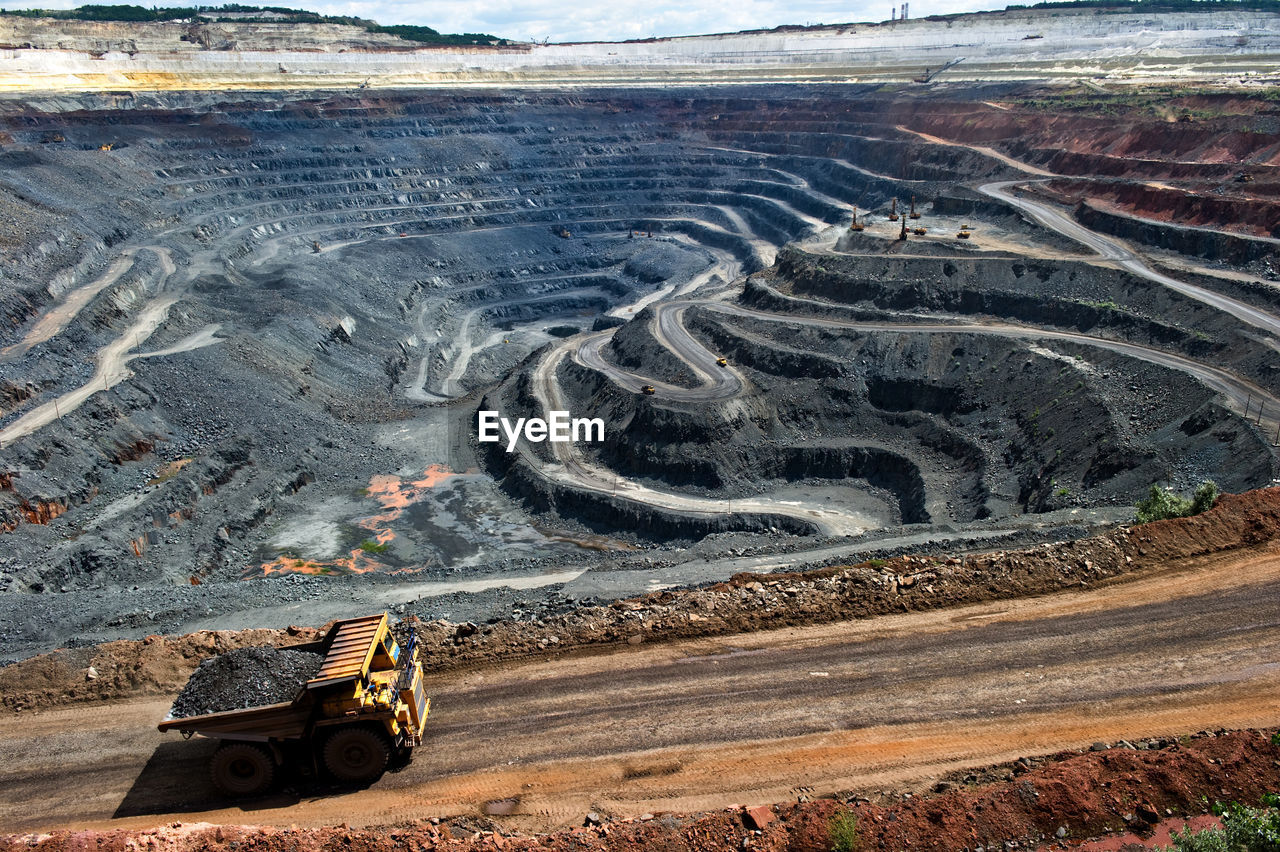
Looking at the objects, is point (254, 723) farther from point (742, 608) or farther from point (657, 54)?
point (657, 54)

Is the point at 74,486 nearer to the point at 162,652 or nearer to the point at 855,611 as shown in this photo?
the point at 162,652

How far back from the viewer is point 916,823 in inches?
508

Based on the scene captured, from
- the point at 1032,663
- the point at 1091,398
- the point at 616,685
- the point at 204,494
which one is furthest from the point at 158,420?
the point at 1091,398

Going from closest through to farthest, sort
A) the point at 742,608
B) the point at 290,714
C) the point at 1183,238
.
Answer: the point at 290,714, the point at 742,608, the point at 1183,238

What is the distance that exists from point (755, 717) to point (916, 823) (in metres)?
4.01

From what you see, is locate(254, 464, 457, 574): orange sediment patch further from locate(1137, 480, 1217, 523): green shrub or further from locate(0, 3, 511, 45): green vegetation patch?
locate(0, 3, 511, 45): green vegetation patch

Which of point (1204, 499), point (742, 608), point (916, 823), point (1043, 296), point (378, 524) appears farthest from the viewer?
point (1043, 296)

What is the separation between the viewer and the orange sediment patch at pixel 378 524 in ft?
129

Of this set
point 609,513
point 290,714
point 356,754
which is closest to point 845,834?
point 356,754

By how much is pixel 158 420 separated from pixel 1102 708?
47.7 meters

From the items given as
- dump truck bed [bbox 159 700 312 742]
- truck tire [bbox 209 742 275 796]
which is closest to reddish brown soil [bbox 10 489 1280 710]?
dump truck bed [bbox 159 700 312 742]

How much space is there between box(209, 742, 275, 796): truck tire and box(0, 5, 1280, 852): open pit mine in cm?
17

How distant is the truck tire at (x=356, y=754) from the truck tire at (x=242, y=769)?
1.05 meters

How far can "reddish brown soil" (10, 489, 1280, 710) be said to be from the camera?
18659mm
